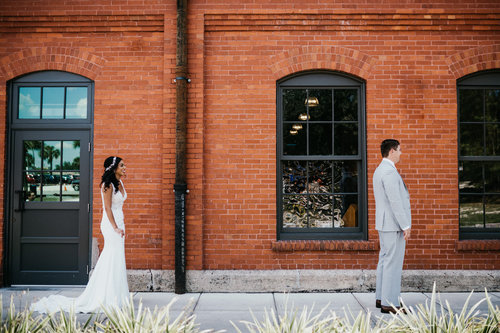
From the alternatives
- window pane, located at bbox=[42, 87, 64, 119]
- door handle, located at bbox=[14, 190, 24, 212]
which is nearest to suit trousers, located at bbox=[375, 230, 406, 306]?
window pane, located at bbox=[42, 87, 64, 119]

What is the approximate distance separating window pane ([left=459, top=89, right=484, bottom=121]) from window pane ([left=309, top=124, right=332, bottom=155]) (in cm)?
220

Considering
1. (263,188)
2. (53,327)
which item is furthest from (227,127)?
(53,327)

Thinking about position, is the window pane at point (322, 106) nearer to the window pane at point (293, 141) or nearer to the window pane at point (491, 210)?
the window pane at point (293, 141)

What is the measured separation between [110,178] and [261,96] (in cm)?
263

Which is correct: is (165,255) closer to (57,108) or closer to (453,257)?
(57,108)

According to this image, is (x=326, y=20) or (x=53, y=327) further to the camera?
(x=326, y=20)

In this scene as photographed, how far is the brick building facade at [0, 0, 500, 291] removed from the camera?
6062 mm

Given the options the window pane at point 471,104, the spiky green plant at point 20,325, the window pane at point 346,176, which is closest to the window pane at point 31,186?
the spiky green plant at point 20,325

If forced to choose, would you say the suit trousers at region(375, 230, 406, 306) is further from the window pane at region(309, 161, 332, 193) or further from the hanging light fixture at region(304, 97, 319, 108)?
the hanging light fixture at region(304, 97, 319, 108)

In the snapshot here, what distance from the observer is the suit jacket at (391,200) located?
4793 millimetres

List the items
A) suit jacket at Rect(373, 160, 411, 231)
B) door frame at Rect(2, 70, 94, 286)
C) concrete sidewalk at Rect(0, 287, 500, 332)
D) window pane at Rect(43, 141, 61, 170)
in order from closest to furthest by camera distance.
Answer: suit jacket at Rect(373, 160, 411, 231), concrete sidewalk at Rect(0, 287, 500, 332), door frame at Rect(2, 70, 94, 286), window pane at Rect(43, 141, 61, 170)

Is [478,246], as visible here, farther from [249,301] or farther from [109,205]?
[109,205]

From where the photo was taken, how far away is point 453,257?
605 cm

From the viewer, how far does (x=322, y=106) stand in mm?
6344
